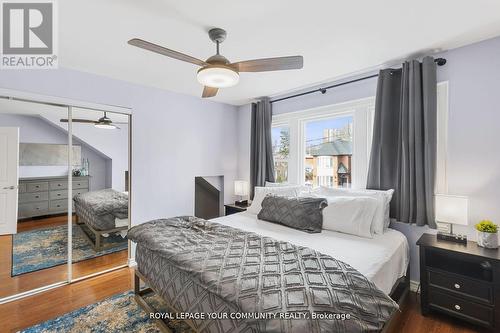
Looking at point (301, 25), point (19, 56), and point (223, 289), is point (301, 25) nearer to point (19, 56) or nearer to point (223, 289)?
point (223, 289)

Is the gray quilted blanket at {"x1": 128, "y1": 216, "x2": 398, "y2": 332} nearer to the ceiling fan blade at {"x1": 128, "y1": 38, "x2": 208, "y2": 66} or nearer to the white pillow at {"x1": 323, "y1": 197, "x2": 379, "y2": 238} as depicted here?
the white pillow at {"x1": 323, "y1": 197, "x2": 379, "y2": 238}

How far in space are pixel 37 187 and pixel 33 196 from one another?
111 mm

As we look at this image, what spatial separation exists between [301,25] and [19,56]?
8.87 feet

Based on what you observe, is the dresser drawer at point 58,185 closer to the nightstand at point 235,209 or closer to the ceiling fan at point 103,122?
the ceiling fan at point 103,122

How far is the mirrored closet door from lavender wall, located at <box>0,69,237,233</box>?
0.15 m

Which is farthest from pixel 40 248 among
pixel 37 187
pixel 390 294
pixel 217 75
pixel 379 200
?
pixel 379 200

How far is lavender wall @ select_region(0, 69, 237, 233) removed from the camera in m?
2.76

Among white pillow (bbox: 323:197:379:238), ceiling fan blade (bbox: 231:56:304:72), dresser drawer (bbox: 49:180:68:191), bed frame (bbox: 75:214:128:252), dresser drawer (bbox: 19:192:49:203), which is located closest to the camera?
ceiling fan blade (bbox: 231:56:304:72)

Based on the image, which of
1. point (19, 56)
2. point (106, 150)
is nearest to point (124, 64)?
point (19, 56)

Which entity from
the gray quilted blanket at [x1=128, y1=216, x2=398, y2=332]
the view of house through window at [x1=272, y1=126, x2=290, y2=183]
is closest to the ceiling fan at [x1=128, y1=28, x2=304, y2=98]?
the gray quilted blanket at [x1=128, y1=216, x2=398, y2=332]

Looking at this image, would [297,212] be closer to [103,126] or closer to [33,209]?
[103,126]

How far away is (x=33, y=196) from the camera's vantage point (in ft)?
8.93

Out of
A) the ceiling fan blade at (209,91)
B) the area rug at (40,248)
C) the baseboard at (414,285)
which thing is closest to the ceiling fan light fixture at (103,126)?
the area rug at (40,248)

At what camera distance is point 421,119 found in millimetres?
2443
